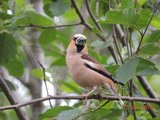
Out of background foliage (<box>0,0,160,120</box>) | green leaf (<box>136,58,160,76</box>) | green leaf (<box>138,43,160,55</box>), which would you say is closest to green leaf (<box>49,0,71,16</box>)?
background foliage (<box>0,0,160,120</box>)

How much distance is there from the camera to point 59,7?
12.1 ft

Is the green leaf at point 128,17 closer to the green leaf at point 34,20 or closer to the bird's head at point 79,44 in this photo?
the bird's head at point 79,44

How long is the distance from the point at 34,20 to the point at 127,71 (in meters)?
1.22

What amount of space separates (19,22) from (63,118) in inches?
46.6

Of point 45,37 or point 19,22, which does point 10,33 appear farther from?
point 45,37

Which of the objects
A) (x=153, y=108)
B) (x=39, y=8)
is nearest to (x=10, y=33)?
(x=153, y=108)

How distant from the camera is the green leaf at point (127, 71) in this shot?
2963 millimetres

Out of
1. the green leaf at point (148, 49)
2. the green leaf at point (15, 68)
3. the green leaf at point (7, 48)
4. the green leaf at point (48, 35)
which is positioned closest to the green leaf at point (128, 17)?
the green leaf at point (148, 49)

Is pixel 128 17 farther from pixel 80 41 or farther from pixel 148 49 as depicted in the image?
pixel 80 41

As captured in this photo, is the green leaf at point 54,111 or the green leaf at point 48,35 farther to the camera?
the green leaf at point 48,35

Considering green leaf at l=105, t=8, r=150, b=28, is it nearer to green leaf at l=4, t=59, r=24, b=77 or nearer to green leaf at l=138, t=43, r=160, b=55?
green leaf at l=138, t=43, r=160, b=55

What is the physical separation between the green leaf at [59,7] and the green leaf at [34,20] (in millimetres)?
246

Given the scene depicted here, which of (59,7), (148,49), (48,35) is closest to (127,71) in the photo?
(148,49)

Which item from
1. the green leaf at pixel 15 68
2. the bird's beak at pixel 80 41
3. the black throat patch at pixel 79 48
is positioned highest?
the bird's beak at pixel 80 41
